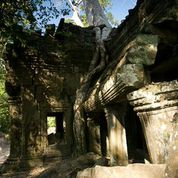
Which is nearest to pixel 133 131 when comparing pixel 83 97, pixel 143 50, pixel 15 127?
pixel 83 97

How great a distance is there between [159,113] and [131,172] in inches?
43.4

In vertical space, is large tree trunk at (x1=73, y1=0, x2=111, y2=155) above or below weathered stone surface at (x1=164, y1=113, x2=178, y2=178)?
above

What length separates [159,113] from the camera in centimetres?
339

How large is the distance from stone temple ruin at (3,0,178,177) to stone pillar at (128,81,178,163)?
0.32 ft

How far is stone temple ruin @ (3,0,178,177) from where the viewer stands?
4312 mm

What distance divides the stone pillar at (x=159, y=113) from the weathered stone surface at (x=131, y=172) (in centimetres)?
90

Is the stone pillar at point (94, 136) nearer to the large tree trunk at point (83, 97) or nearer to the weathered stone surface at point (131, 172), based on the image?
the large tree trunk at point (83, 97)

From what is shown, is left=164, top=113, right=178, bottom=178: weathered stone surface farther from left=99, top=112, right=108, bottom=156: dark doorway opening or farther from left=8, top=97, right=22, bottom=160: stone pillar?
left=8, top=97, right=22, bottom=160: stone pillar

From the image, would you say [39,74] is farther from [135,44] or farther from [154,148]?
[154,148]

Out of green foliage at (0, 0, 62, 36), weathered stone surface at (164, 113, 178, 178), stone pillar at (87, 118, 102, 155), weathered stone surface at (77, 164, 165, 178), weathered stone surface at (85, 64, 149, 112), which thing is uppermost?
green foliage at (0, 0, 62, 36)

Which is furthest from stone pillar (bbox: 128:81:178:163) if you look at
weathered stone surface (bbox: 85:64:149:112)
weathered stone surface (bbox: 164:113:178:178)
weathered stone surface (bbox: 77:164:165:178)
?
weathered stone surface (bbox: 164:113:178:178)

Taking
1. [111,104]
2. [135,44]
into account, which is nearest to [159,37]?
[135,44]

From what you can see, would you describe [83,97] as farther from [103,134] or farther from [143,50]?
[143,50]

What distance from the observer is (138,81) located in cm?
393
